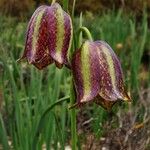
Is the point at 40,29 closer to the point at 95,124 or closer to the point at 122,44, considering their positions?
the point at 95,124

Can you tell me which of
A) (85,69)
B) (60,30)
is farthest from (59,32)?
(85,69)

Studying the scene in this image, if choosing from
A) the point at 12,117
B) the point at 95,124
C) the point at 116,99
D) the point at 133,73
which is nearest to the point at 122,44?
the point at 133,73

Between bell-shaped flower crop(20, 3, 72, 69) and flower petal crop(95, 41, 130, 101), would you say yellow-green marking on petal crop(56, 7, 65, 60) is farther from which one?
flower petal crop(95, 41, 130, 101)

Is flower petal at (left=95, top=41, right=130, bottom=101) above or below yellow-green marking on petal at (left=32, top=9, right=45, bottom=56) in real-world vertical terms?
below

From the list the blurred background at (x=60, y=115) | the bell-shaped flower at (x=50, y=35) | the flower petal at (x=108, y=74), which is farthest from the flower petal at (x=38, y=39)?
the blurred background at (x=60, y=115)

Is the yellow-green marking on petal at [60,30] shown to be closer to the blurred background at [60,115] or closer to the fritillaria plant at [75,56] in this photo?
the fritillaria plant at [75,56]

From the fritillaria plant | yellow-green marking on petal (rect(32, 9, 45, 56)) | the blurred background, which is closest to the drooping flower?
the fritillaria plant
